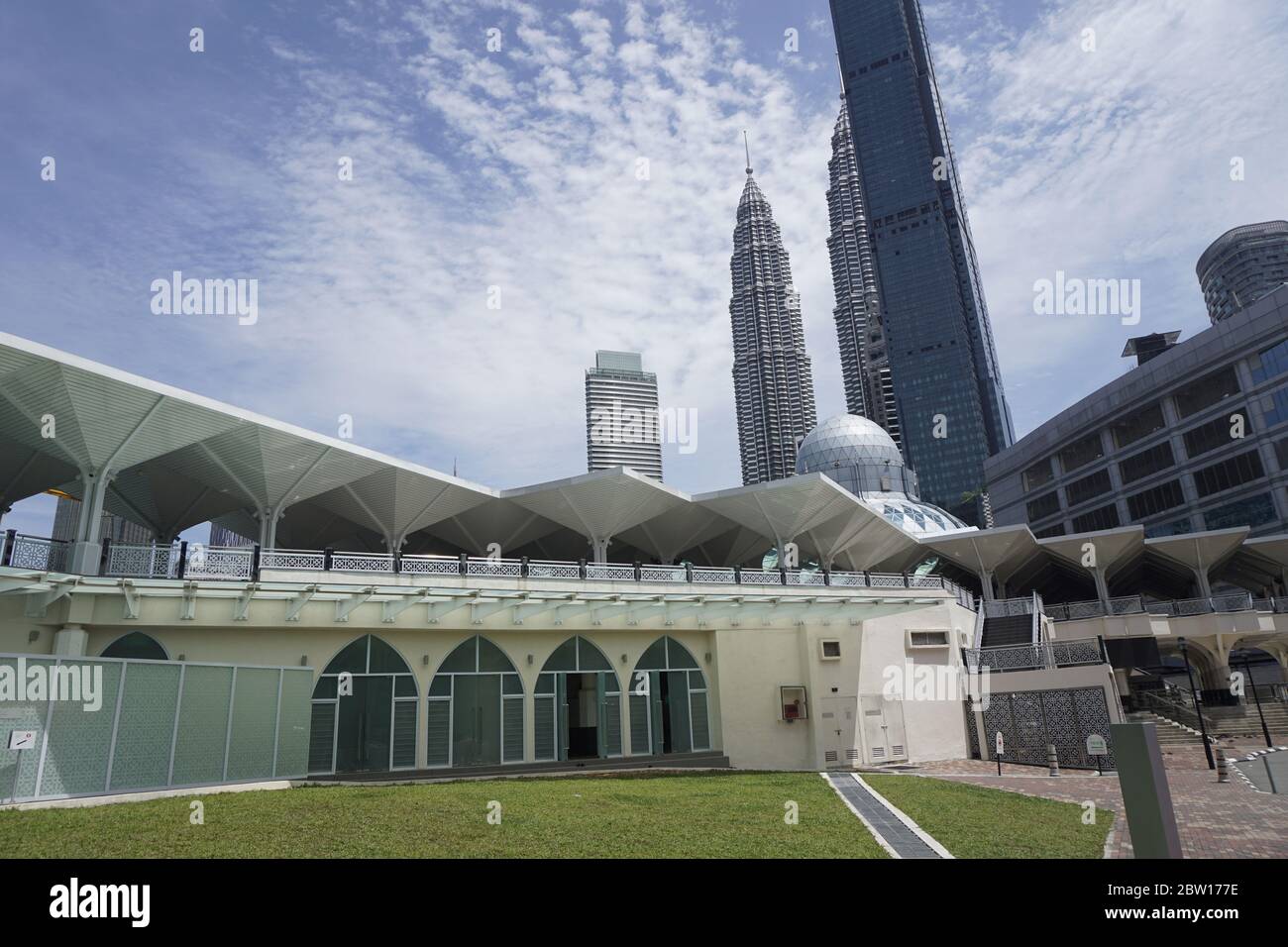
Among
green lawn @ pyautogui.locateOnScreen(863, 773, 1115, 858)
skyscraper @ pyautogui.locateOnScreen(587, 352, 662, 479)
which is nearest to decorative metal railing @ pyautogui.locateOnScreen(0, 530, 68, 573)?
green lawn @ pyautogui.locateOnScreen(863, 773, 1115, 858)

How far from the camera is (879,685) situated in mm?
28547

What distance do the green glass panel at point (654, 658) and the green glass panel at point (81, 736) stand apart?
15.2 m

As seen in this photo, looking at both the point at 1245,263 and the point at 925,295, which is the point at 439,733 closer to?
the point at 925,295

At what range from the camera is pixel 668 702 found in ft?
88.0

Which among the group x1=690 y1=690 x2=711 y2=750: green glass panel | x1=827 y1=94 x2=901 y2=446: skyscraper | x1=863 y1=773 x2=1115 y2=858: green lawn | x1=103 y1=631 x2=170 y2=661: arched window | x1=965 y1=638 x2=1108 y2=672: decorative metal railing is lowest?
x1=863 y1=773 x2=1115 y2=858: green lawn

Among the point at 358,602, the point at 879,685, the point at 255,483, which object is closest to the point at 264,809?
the point at 358,602

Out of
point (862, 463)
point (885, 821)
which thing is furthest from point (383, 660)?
point (862, 463)

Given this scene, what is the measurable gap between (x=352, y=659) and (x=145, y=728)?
23.1 feet

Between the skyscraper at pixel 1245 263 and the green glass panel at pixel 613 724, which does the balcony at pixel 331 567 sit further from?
the skyscraper at pixel 1245 263

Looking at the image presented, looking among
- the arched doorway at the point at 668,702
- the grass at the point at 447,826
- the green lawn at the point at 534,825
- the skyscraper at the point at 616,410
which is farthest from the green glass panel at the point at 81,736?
the skyscraper at the point at 616,410

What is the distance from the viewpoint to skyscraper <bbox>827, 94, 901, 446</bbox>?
564 ft

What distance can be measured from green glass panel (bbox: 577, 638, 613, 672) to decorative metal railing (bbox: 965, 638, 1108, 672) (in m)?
14.6

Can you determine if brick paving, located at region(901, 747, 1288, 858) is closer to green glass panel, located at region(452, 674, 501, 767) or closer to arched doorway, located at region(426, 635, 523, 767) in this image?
arched doorway, located at region(426, 635, 523, 767)

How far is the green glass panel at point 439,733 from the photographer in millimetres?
23344
